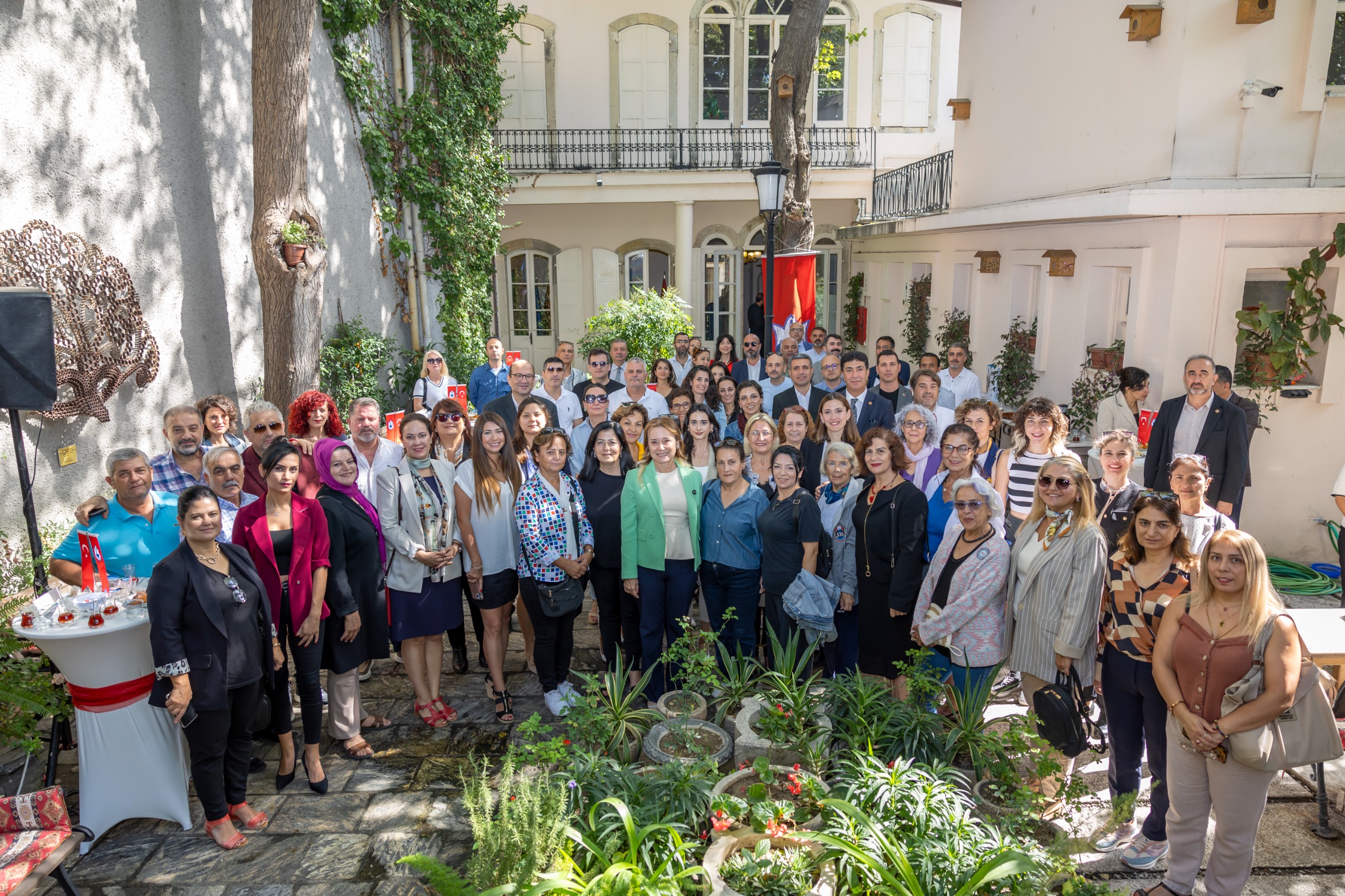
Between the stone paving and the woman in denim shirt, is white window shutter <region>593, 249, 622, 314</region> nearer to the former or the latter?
the woman in denim shirt

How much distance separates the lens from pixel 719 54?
18578 millimetres

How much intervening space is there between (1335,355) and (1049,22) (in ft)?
17.1

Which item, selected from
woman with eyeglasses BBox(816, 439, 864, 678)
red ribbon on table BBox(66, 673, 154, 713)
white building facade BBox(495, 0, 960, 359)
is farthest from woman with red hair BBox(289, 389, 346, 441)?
white building facade BBox(495, 0, 960, 359)

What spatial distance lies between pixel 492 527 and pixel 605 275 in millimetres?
14762

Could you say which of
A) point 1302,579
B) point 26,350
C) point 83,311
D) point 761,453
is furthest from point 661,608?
point 1302,579

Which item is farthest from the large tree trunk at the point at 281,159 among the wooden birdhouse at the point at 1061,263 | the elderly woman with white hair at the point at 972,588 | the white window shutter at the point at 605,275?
the white window shutter at the point at 605,275

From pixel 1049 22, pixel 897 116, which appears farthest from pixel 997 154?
pixel 897 116

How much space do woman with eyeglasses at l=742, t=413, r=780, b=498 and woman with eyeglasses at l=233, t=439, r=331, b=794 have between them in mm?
2499

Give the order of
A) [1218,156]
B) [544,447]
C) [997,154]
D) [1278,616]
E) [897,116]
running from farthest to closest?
[897,116] → [997,154] → [1218,156] → [544,447] → [1278,616]

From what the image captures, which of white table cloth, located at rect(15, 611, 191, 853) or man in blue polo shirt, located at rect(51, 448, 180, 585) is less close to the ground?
man in blue polo shirt, located at rect(51, 448, 180, 585)

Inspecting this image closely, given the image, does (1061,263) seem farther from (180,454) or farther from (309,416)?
(180,454)

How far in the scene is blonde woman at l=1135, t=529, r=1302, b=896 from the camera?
131 inches

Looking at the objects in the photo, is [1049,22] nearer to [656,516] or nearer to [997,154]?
[997,154]

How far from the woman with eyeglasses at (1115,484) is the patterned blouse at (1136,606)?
78 cm
